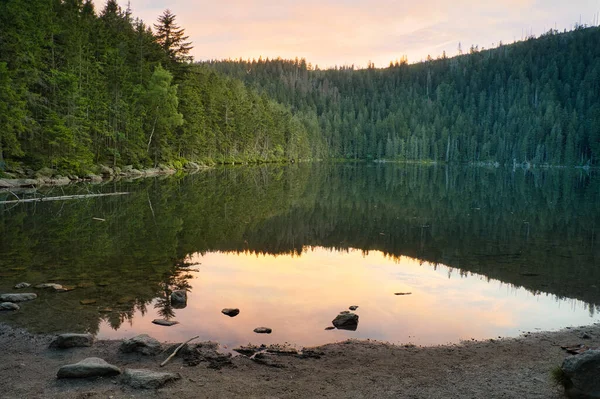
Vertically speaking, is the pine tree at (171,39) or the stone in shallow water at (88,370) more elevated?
the pine tree at (171,39)

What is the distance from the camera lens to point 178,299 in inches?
441

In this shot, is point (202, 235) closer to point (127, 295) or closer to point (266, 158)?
point (127, 295)

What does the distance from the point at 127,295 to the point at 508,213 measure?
85.7 feet

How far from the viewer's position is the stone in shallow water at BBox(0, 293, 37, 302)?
1055cm

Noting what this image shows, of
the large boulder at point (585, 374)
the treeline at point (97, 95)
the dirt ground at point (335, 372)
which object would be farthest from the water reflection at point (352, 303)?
the treeline at point (97, 95)

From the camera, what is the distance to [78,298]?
437 inches

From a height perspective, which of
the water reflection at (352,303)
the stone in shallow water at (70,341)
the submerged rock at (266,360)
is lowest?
the water reflection at (352,303)

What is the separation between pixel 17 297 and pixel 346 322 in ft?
25.3

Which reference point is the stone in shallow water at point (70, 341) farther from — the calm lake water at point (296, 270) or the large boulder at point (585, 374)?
the large boulder at point (585, 374)

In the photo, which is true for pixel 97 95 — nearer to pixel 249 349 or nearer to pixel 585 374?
pixel 249 349

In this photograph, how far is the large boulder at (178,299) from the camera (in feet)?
36.3

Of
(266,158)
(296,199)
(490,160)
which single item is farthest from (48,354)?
(490,160)

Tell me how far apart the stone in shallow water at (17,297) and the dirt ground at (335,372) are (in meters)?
1.93

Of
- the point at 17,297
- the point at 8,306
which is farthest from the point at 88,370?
the point at 17,297
